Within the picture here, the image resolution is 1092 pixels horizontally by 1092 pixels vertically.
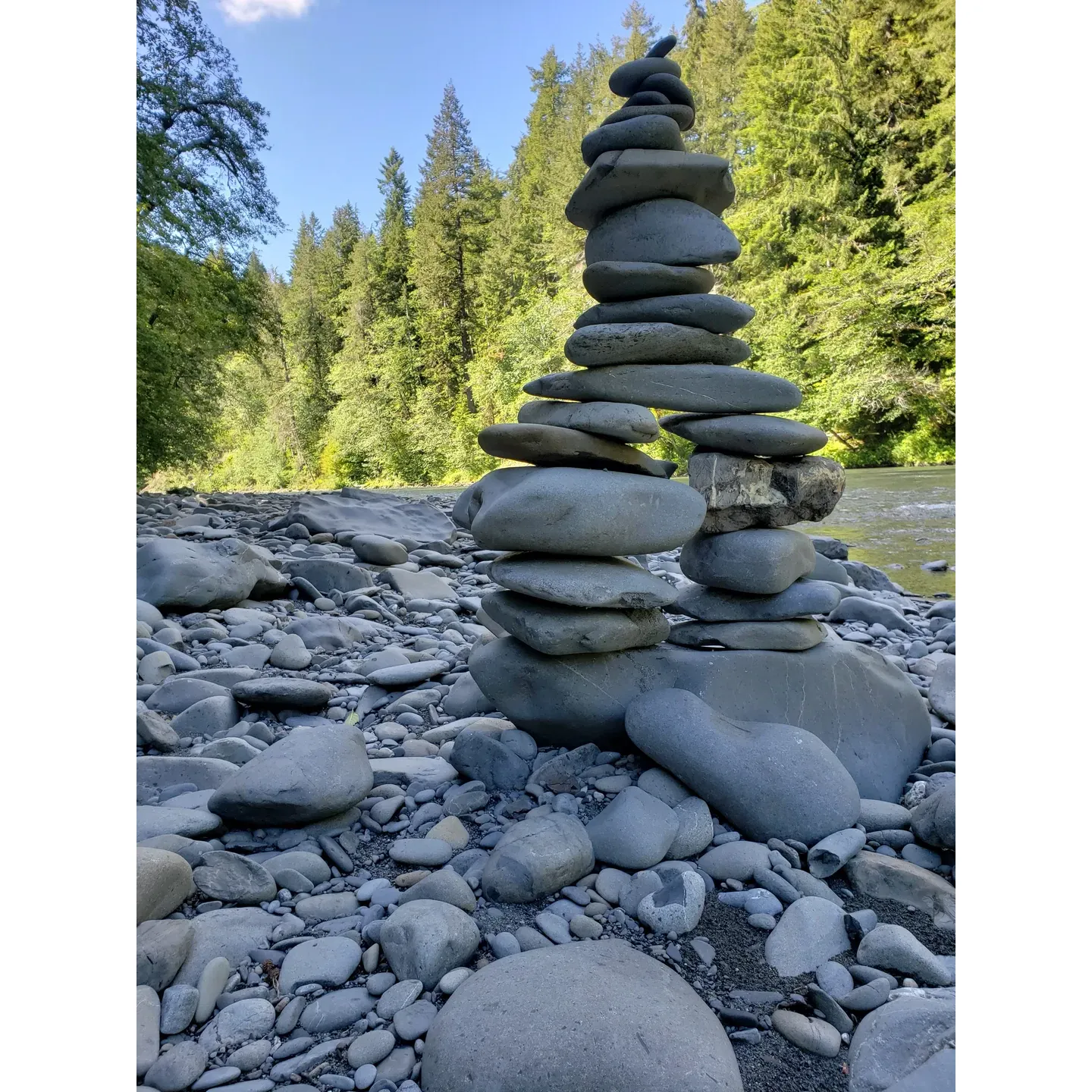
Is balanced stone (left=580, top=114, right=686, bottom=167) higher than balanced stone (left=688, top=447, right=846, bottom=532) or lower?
higher

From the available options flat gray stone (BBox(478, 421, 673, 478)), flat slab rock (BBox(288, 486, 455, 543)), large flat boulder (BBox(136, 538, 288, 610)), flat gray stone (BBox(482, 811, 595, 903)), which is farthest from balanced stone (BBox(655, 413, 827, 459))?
flat slab rock (BBox(288, 486, 455, 543))

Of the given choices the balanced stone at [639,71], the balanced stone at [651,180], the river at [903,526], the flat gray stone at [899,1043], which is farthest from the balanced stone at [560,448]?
the river at [903,526]

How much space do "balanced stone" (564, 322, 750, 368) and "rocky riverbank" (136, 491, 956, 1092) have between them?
101 cm

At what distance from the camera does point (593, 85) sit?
1778 centimetres

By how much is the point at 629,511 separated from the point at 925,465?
46.9 ft

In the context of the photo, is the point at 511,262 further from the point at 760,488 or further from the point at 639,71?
the point at 760,488

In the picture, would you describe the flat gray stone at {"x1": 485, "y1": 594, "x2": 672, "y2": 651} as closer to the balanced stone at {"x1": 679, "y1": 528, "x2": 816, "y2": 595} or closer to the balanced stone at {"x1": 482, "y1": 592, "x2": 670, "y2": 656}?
the balanced stone at {"x1": 482, "y1": 592, "x2": 670, "y2": 656}

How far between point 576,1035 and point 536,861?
554mm

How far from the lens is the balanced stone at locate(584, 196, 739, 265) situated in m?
2.58

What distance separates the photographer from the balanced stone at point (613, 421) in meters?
2.41

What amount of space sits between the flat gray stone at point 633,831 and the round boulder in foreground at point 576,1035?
48 centimetres
